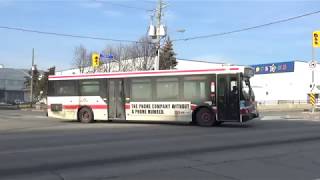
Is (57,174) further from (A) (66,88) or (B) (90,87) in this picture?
(A) (66,88)

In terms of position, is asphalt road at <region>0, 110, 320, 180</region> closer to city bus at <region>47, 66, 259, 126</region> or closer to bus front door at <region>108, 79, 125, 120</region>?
city bus at <region>47, 66, 259, 126</region>

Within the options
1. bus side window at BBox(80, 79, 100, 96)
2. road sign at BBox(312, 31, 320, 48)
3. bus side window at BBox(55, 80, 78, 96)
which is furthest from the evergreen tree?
bus side window at BBox(80, 79, 100, 96)

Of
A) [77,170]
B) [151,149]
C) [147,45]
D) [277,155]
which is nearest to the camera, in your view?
[77,170]

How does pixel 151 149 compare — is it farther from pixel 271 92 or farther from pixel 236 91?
pixel 271 92

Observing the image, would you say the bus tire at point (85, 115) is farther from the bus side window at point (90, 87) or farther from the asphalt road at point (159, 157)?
the asphalt road at point (159, 157)

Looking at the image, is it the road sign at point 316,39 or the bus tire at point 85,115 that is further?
the road sign at point 316,39

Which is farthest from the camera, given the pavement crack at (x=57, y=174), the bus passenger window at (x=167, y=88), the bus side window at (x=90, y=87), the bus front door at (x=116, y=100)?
the bus side window at (x=90, y=87)

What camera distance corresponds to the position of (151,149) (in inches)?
569

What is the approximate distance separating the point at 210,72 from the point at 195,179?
15978mm

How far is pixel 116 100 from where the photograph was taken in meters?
27.7

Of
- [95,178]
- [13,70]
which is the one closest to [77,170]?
[95,178]

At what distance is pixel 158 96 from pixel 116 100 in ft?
7.96

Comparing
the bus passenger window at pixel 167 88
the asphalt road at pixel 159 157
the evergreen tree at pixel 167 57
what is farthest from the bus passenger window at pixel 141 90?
the evergreen tree at pixel 167 57

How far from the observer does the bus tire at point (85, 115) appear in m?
28.6
